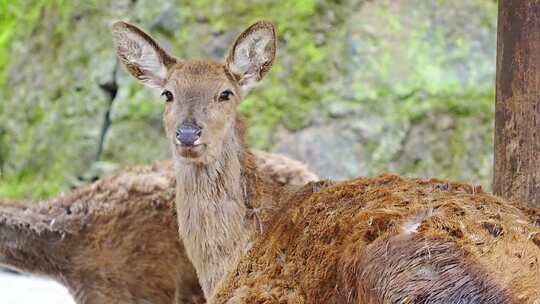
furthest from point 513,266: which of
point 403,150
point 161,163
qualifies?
point 403,150

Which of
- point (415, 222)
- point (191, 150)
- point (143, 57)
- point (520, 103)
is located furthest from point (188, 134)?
point (520, 103)

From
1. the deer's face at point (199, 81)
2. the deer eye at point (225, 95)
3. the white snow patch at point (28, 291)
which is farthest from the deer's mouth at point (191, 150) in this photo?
the white snow patch at point (28, 291)

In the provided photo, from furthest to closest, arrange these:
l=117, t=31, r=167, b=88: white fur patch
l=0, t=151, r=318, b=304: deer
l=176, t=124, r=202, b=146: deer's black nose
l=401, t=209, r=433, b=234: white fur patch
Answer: l=0, t=151, r=318, b=304: deer, l=117, t=31, r=167, b=88: white fur patch, l=176, t=124, r=202, b=146: deer's black nose, l=401, t=209, r=433, b=234: white fur patch

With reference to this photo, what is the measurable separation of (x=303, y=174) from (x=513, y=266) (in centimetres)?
334

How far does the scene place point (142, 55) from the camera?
6070 millimetres

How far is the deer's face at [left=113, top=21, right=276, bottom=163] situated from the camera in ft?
18.0

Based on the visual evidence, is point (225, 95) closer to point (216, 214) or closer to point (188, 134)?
point (188, 134)

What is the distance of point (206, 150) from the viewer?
18.1ft

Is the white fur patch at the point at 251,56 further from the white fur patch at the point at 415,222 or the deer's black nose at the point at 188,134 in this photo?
the white fur patch at the point at 415,222

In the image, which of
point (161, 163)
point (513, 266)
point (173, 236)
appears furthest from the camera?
point (161, 163)

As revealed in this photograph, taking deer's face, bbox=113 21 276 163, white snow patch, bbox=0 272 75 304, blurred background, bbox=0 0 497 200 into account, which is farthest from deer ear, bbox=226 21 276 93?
blurred background, bbox=0 0 497 200

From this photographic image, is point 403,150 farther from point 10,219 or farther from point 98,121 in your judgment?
point 10,219

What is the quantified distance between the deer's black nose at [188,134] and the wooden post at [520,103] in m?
1.90

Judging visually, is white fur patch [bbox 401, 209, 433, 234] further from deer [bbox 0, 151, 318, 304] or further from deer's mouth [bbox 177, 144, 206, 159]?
deer [bbox 0, 151, 318, 304]
